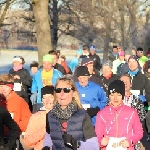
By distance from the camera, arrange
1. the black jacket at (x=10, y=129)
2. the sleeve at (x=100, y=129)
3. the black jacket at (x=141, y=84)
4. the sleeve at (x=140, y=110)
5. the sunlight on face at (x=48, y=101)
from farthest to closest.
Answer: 1. the black jacket at (x=141, y=84)
2. the sleeve at (x=140, y=110)
3. the sunlight on face at (x=48, y=101)
4. the sleeve at (x=100, y=129)
5. the black jacket at (x=10, y=129)

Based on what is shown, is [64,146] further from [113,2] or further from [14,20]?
[14,20]

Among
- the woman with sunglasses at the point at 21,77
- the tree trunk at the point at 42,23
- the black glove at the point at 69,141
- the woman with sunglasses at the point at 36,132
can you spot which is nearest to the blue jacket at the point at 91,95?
the woman with sunglasses at the point at 36,132

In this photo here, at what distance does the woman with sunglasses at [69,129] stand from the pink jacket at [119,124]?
1.31 meters

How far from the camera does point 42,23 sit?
17578 mm

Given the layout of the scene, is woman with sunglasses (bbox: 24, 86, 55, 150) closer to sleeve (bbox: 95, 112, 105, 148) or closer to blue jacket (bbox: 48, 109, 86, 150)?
blue jacket (bbox: 48, 109, 86, 150)

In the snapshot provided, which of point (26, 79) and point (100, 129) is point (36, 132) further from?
point (26, 79)

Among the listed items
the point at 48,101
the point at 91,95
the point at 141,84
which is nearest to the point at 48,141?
the point at 48,101

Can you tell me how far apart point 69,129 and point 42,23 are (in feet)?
43.8

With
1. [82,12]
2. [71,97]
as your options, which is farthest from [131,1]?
[71,97]

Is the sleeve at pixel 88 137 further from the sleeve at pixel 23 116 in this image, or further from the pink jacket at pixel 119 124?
the sleeve at pixel 23 116

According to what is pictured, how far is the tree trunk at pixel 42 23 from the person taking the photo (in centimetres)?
1744

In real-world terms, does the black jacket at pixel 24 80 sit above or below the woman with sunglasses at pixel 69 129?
below

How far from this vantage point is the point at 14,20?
29.6 meters

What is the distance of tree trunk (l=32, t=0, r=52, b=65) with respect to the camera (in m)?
17.4
